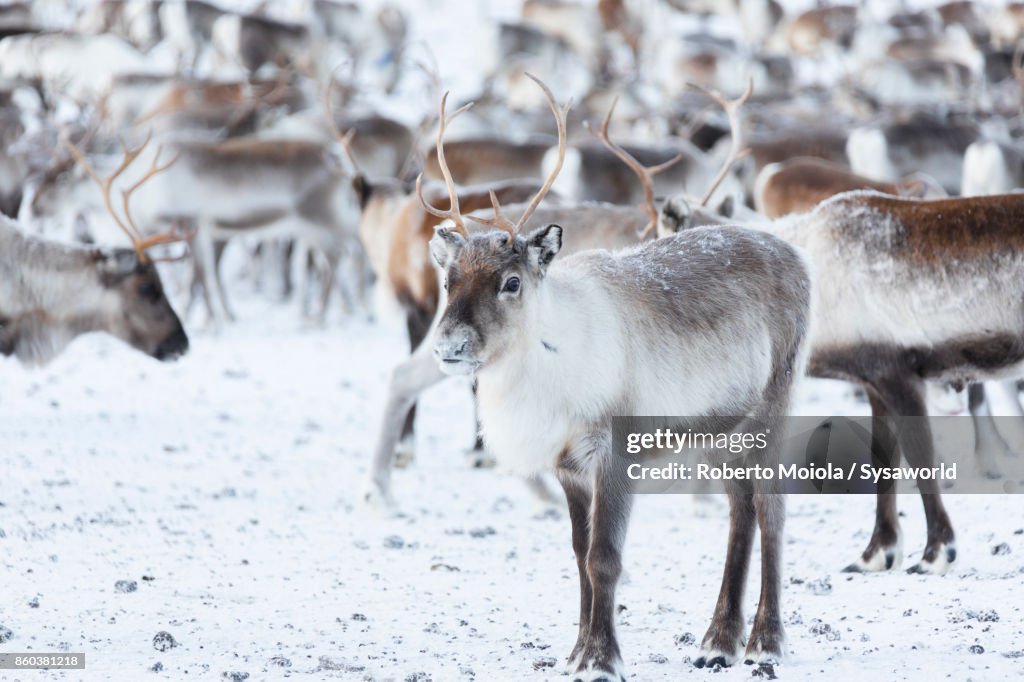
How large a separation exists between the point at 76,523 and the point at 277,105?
10.2 metres

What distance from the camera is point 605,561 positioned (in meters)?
3.40

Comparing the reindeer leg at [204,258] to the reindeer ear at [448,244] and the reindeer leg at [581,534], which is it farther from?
the reindeer leg at [581,534]

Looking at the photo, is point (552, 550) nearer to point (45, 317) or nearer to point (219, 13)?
point (45, 317)

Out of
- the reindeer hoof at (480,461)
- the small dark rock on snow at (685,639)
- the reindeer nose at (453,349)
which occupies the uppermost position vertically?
the reindeer hoof at (480,461)

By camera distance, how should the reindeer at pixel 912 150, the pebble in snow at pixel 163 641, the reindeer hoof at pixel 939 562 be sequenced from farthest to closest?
the reindeer at pixel 912 150 < the reindeer hoof at pixel 939 562 < the pebble in snow at pixel 163 641

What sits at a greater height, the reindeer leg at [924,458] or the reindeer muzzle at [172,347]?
the reindeer muzzle at [172,347]

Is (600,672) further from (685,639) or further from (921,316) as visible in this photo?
(921,316)

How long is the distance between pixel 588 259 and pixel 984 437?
2.83 meters

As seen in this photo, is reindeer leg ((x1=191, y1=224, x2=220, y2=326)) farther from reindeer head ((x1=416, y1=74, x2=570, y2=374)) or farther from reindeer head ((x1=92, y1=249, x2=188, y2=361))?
reindeer head ((x1=416, y1=74, x2=570, y2=374))

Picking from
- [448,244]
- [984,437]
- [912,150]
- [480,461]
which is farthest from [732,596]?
[912,150]

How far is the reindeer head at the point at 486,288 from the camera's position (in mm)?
3361

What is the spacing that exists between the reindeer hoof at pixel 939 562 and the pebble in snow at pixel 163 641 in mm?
2514

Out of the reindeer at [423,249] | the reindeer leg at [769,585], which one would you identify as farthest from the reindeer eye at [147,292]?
the reindeer leg at [769,585]

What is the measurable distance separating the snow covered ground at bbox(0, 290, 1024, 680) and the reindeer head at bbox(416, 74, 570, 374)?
904 mm
